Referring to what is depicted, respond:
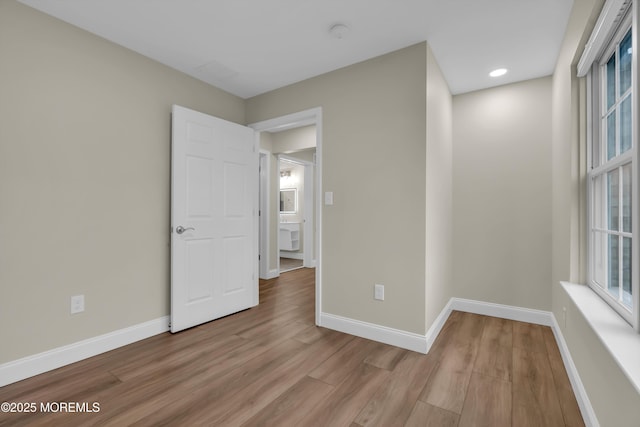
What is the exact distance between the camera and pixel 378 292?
8.59ft

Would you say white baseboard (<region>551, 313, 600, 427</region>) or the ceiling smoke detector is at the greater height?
the ceiling smoke detector

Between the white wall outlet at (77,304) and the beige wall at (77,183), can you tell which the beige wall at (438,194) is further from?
the white wall outlet at (77,304)

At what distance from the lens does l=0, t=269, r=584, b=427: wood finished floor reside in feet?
5.33

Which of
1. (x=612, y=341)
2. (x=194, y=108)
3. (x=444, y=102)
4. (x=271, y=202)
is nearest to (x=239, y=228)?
(x=194, y=108)

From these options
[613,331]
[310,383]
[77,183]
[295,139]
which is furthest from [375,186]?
[295,139]

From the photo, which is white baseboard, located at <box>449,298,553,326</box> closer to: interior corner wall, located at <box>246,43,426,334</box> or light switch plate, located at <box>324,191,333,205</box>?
interior corner wall, located at <box>246,43,426,334</box>

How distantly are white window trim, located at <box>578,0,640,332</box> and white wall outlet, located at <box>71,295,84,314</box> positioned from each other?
327cm

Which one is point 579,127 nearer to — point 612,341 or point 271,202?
point 612,341

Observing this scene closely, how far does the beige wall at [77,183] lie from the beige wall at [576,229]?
311 cm

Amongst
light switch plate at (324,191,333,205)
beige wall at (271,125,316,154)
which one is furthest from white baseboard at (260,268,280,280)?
light switch plate at (324,191,333,205)

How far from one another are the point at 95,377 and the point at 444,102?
3.76 m

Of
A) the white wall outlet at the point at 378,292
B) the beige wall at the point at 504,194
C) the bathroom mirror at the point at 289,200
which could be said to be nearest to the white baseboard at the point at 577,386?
the beige wall at the point at 504,194

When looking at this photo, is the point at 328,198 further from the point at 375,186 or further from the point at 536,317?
the point at 536,317

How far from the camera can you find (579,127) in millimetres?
2014
